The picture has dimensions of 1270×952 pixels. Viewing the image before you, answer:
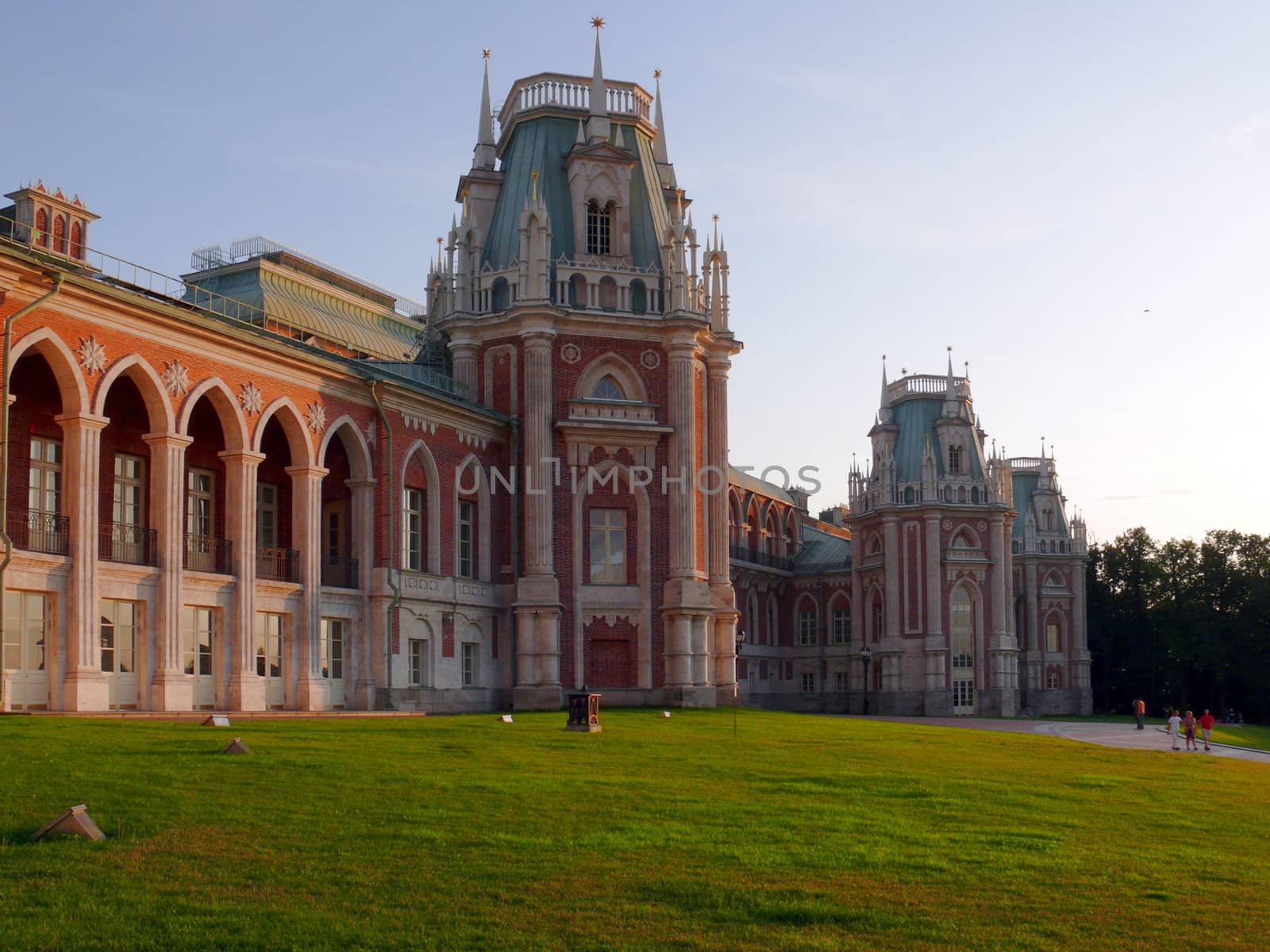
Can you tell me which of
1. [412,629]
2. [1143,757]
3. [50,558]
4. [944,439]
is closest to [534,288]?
[412,629]

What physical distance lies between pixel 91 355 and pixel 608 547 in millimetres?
19721

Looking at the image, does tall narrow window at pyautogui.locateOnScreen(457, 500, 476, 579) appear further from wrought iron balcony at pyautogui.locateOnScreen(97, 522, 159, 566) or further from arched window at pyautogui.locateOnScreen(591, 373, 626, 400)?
wrought iron balcony at pyautogui.locateOnScreen(97, 522, 159, 566)

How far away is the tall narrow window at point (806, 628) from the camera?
292 feet

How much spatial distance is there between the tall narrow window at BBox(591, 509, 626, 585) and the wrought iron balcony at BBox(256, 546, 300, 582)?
11336mm

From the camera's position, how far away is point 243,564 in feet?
118

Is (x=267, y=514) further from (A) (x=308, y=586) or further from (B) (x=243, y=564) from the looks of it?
(B) (x=243, y=564)

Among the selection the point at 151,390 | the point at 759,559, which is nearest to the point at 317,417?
the point at 151,390

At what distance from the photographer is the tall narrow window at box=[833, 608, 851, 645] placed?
3457 inches

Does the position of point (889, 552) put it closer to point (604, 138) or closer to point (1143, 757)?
point (604, 138)

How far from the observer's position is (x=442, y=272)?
5200cm

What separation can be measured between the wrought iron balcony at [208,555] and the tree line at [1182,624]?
70.3 meters

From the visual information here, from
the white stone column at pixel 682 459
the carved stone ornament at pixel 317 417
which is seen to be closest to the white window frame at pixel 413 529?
the carved stone ornament at pixel 317 417

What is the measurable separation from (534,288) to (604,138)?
21.0 ft

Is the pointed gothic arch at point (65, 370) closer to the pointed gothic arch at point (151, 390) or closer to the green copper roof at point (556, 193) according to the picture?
the pointed gothic arch at point (151, 390)
